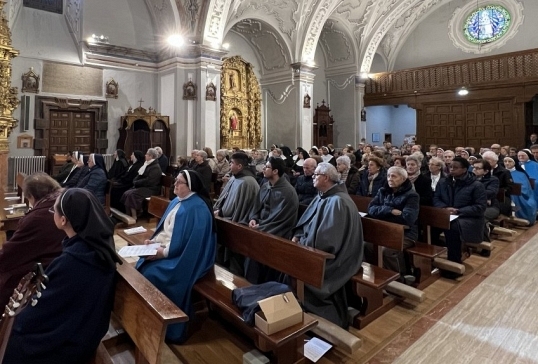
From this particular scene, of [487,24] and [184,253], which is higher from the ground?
[487,24]

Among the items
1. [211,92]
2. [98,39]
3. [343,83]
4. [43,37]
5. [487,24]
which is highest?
[487,24]

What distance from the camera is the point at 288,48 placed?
1496cm

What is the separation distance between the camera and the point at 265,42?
15.6m

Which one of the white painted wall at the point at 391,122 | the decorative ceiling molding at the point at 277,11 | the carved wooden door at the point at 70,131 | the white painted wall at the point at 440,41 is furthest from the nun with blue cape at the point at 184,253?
the white painted wall at the point at 440,41

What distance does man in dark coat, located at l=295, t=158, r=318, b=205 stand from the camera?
18.1 ft

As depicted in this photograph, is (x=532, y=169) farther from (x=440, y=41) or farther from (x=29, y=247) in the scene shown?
(x=440, y=41)

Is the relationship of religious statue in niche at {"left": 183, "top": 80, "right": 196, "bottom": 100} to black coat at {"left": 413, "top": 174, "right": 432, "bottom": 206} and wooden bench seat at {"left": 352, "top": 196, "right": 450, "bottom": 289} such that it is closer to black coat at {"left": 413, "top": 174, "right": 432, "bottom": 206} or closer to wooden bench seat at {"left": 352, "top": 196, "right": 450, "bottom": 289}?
black coat at {"left": 413, "top": 174, "right": 432, "bottom": 206}

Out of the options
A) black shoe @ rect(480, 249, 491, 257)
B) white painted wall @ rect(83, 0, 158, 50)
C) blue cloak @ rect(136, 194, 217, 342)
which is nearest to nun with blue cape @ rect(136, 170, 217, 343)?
blue cloak @ rect(136, 194, 217, 342)

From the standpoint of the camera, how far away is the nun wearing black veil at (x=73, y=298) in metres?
1.93

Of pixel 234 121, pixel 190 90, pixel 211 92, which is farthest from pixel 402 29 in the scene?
pixel 190 90

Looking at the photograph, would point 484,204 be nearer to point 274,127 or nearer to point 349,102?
point 274,127

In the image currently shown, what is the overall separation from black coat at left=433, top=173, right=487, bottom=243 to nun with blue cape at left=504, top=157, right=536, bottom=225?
9.31 feet

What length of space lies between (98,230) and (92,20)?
11.8 metres

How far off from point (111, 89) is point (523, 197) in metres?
11.8
